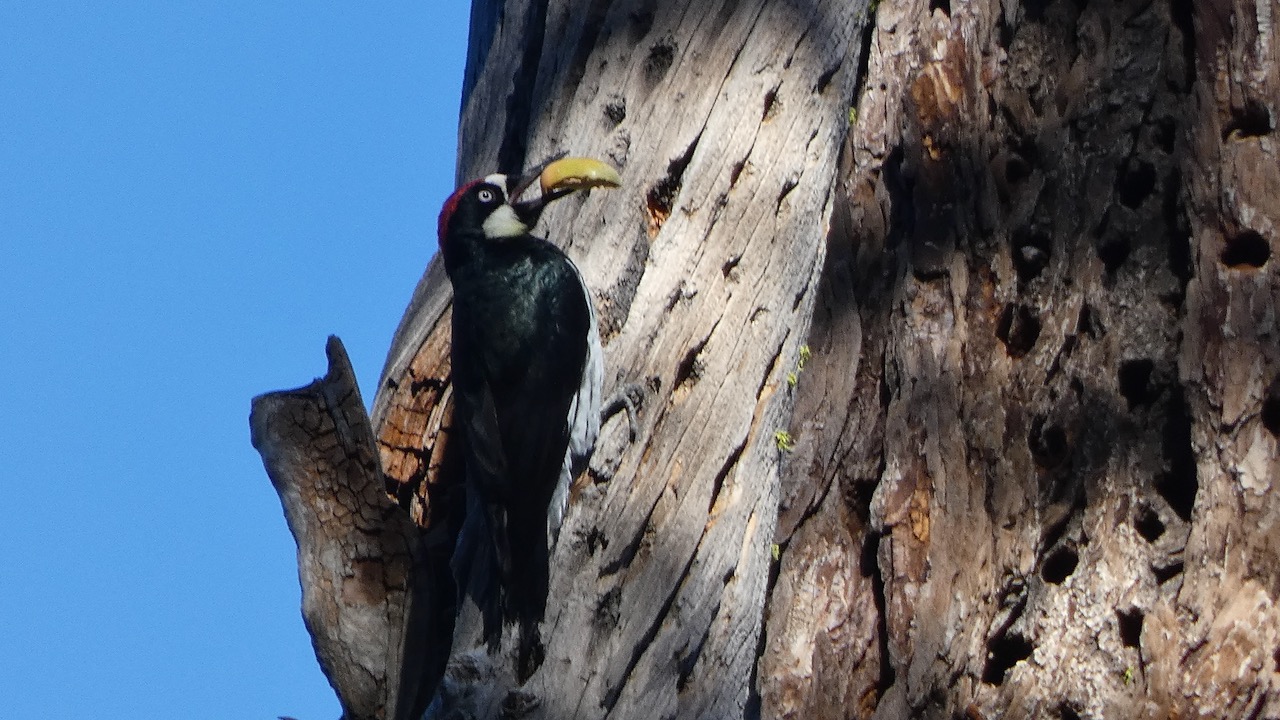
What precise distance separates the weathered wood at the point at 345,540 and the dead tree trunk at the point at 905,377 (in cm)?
1

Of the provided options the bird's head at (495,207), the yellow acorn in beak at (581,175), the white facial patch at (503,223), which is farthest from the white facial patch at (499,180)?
the yellow acorn in beak at (581,175)

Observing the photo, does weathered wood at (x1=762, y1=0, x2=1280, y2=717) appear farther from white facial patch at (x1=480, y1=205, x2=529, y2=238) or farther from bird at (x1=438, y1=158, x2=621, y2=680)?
white facial patch at (x1=480, y1=205, x2=529, y2=238)

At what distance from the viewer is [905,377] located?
312cm

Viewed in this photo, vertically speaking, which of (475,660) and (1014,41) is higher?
(1014,41)

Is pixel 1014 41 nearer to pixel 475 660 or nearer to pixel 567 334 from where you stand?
pixel 567 334

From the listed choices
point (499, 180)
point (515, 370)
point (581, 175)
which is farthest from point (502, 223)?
point (581, 175)

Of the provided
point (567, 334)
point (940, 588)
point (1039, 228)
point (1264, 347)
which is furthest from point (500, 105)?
point (1264, 347)

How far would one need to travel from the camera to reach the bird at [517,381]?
122 inches

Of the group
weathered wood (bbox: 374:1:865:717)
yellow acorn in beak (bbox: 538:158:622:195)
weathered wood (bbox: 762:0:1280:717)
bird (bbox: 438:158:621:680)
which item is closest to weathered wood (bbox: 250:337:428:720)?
bird (bbox: 438:158:621:680)

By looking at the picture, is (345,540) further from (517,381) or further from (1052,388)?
(1052,388)

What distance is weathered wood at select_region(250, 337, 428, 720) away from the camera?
323 centimetres

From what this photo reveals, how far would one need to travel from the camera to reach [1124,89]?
10.1ft

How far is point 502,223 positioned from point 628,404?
103 centimetres

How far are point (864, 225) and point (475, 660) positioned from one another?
1411 millimetres
